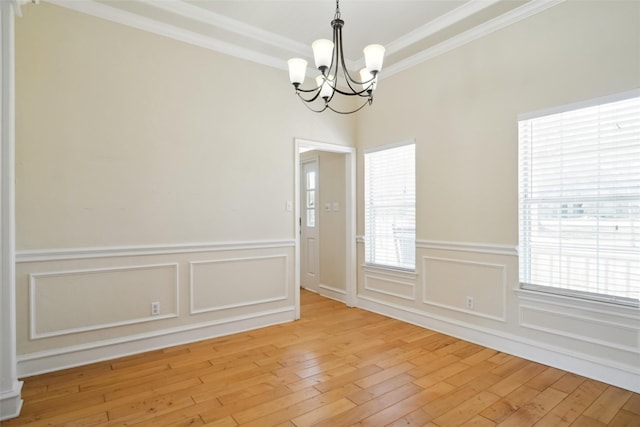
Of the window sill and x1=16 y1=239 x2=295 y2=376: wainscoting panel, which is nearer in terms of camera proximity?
the window sill

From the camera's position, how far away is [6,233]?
2.13 metres

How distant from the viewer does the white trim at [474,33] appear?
114 inches

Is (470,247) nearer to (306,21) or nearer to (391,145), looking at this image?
(391,145)

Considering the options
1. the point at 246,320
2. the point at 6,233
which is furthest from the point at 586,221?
the point at 6,233

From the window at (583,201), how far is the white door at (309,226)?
10.1ft

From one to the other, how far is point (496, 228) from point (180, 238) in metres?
3.04

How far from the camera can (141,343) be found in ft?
10.4

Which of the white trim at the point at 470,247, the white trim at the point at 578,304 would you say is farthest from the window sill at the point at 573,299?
the white trim at the point at 470,247

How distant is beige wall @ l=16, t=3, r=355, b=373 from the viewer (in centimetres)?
276

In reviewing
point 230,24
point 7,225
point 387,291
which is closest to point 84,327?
point 7,225

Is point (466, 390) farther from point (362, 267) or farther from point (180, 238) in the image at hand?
point (180, 238)

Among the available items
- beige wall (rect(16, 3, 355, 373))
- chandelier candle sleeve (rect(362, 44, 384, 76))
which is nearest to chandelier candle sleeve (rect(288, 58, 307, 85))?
chandelier candle sleeve (rect(362, 44, 384, 76))

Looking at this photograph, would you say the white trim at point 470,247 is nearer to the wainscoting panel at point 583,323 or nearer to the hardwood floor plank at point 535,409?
the wainscoting panel at point 583,323

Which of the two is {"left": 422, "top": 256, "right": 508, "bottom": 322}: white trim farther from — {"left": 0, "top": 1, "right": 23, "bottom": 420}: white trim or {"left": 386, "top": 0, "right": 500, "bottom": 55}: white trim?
{"left": 0, "top": 1, "right": 23, "bottom": 420}: white trim
